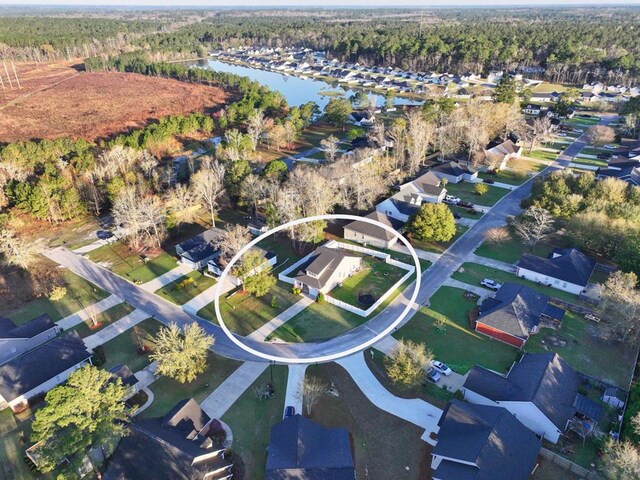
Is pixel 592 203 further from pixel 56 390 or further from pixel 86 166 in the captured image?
pixel 86 166

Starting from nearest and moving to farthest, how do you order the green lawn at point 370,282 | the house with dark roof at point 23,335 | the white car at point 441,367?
the white car at point 441,367 → the house with dark roof at point 23,335 → the green lawn at point 370,282

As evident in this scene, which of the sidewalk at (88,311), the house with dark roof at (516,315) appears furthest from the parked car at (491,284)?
the sidewalk at (88,311)

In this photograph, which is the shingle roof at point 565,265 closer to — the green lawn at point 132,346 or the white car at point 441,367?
the white car at point 441,367

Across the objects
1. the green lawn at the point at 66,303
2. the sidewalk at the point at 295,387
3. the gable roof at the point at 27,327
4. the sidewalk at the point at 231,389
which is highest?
the gable roof at the point at 27,327

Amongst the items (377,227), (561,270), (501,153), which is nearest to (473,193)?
(501,153)

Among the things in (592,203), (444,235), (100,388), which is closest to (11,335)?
(100,388)

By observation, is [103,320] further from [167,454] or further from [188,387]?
[167,454]

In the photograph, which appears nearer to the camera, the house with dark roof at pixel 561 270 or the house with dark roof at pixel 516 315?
the house with dark roof at pixel 516 315
